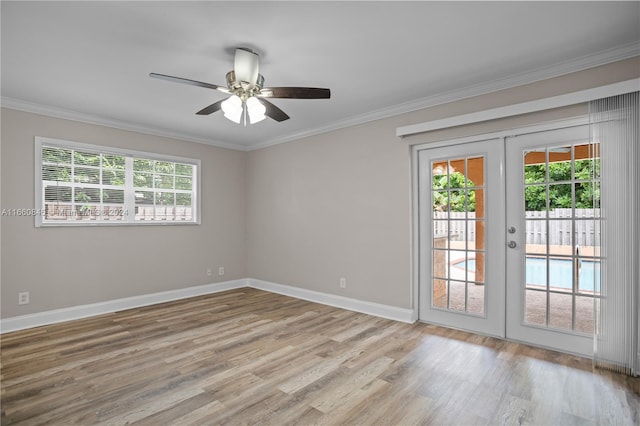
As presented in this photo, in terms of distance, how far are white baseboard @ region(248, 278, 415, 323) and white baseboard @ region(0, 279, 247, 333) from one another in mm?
808

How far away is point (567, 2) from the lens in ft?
6.76

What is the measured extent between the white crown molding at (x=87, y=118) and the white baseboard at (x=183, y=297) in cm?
231

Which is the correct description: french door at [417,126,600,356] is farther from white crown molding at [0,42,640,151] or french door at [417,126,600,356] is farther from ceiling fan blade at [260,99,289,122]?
ceiling fan blade at [260,99,289,122]

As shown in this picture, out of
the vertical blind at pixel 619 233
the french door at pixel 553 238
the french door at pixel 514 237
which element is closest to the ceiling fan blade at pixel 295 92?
the french door at pixel 514 237

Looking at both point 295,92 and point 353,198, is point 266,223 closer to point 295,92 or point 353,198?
point 353,198

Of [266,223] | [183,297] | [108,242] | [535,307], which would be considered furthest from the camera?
[266,223]

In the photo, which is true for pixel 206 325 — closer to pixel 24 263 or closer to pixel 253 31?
pixel 24 263

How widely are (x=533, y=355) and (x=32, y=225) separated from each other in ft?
17.5

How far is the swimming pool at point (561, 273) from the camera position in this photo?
112 inches

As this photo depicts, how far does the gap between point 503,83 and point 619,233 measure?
1.62 m

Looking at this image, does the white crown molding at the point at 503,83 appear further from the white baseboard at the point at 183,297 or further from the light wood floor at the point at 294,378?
the light wood floor at the point at 294,378

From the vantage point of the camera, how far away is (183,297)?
16.5 feet

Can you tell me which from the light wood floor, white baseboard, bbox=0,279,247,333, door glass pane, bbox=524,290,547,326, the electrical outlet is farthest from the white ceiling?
the light wood floor

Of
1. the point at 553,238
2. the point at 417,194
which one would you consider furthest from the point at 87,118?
the point at 553,238
